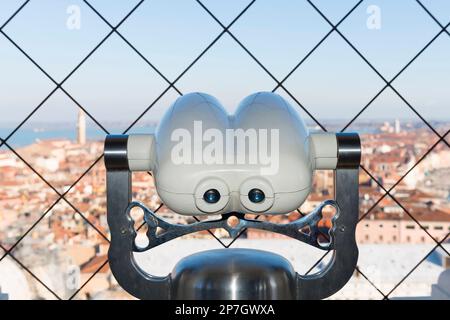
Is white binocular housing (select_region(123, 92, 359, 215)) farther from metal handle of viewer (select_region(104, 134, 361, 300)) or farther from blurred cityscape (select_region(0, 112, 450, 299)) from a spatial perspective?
blurred cityscape (select_region(0, 112, 450, 299))

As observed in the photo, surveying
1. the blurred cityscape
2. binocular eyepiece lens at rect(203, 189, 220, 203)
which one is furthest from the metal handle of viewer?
the blurred cityscape

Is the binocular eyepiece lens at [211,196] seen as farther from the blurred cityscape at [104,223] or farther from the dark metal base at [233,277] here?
the blurred cityscape at [104,223]

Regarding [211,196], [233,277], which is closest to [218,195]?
[211,196]

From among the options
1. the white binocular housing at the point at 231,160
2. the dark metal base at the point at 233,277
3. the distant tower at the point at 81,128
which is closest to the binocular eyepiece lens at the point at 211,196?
the white binocular housing at the point at 231,160

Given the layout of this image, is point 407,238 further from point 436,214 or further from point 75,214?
point 75,214

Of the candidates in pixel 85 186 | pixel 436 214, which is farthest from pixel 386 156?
pixel 85 186

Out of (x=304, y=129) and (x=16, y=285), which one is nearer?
(x=304, y=129)
